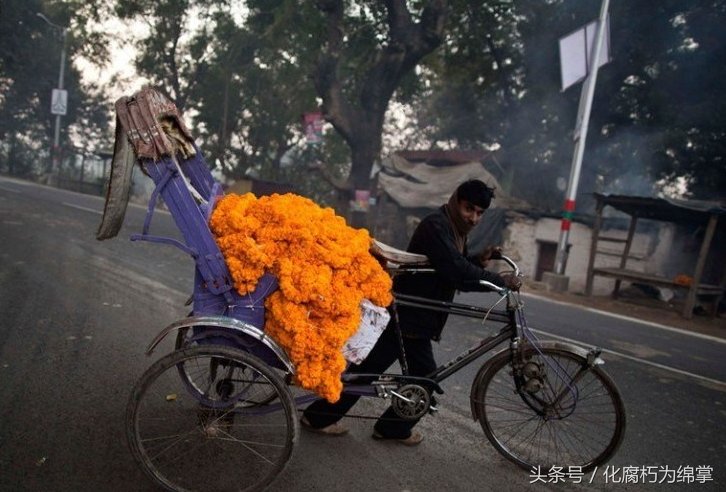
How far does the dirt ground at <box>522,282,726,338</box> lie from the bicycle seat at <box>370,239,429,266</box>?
8477 millimetres

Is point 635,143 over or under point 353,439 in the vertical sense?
over

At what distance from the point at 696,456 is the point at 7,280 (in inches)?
301

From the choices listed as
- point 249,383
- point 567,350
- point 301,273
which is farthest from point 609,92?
point 249,383

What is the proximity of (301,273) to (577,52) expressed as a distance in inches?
502

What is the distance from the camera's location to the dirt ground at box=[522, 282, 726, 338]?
31.2 feet

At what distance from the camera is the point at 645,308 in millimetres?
11297

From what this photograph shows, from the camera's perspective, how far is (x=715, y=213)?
9.85 m

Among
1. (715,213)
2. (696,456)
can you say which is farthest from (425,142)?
(696,456)

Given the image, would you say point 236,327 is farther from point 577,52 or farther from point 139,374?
point 577,52

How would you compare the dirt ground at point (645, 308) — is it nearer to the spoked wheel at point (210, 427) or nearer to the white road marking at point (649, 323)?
the white road marking at point (649, 323)

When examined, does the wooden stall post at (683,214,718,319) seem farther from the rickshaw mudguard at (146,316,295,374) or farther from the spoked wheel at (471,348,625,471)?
the rickshaw mudguard at (146,316,295,374)

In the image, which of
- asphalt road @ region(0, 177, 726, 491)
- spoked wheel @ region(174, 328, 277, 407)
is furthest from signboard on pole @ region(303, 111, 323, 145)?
spoked wheel @ region(174, 328, 277, 407)

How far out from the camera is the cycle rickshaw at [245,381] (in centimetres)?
241

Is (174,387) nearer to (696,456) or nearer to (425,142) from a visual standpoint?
(696,456)
